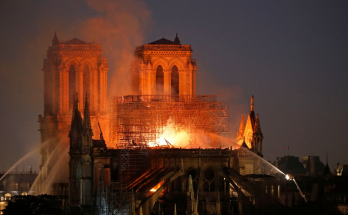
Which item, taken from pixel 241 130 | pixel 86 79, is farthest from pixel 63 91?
pixel 241 130

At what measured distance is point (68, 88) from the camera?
117 m

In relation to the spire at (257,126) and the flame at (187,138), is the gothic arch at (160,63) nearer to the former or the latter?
the flame at (187,138)

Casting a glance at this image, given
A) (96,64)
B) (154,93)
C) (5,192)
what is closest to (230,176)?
(154,93)

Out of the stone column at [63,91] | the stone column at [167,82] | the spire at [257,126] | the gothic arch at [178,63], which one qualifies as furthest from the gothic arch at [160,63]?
the spire at [257,126]

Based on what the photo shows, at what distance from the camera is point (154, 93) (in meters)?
112

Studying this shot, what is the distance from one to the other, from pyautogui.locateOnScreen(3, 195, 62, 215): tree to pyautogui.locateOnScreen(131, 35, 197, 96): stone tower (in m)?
21.3

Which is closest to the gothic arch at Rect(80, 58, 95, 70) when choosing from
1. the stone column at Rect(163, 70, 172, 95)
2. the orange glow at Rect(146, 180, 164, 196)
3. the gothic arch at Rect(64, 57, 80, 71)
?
the gothic arch at Rect(64, 57, 80, 71)

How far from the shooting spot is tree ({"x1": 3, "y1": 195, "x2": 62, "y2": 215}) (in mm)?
91875

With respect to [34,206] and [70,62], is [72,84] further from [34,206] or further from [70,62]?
[34,206]

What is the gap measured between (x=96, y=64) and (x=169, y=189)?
2354 cm

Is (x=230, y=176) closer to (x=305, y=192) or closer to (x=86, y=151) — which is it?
(x=86, y=151)

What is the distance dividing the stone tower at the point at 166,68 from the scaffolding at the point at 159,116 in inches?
66.6

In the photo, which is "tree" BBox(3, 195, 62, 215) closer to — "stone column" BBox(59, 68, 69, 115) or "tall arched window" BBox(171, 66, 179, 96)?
"stone column" BBox(59, 68, 69, 115)

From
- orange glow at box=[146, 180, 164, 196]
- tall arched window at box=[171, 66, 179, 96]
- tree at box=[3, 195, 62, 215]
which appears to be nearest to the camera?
tree at box=[3, 195, 62, 215]
